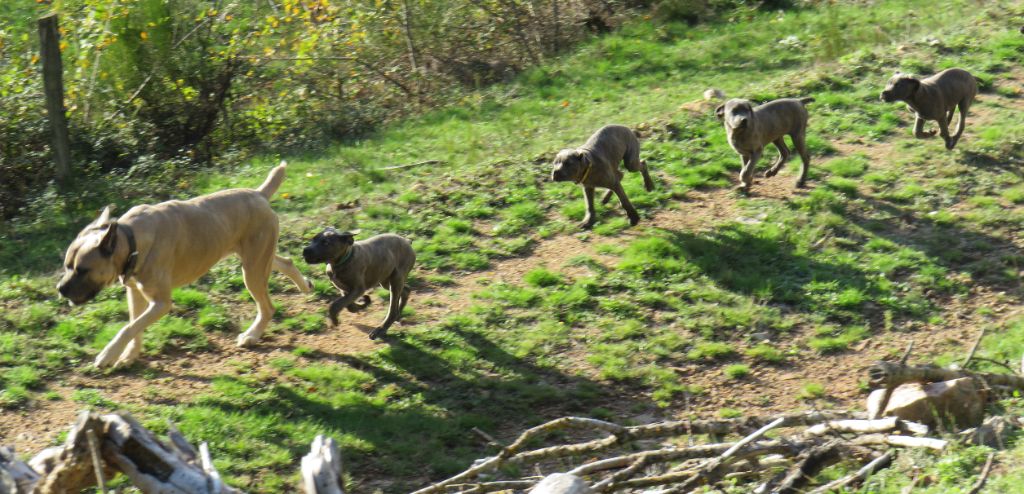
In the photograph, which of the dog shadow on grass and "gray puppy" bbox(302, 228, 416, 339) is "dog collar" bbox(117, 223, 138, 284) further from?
"gray puppy" bbox(302, 228, 416, 339)

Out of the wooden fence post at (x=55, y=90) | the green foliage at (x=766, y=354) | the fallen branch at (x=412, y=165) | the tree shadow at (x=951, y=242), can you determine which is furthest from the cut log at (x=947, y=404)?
the wooden fence post at (x=55, y=90)

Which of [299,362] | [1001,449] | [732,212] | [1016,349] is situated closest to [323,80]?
[732,212]

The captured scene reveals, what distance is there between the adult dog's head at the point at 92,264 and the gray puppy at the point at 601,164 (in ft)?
16.7

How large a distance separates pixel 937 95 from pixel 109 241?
10.4m

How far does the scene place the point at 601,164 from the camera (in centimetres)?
1292

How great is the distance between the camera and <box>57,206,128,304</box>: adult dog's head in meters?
9.06

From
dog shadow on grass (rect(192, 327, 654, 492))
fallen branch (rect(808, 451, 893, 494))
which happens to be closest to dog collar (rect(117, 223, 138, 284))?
dog shadow on grass (rect(192, 327, 654, 492))

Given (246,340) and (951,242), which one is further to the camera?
(951,242)

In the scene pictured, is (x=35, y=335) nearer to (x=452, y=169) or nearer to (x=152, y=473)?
(x=152, y=473)

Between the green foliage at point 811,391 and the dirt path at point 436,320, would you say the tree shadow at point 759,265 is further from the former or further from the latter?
the green foliage at point 811,391

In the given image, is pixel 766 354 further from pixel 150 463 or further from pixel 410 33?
pixel 410 33

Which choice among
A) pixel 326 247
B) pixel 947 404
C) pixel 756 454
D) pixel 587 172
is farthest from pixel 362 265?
pixel 947 404

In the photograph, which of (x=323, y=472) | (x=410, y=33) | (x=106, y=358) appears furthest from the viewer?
(x=410, y=33)

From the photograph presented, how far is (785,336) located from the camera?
434 inches
